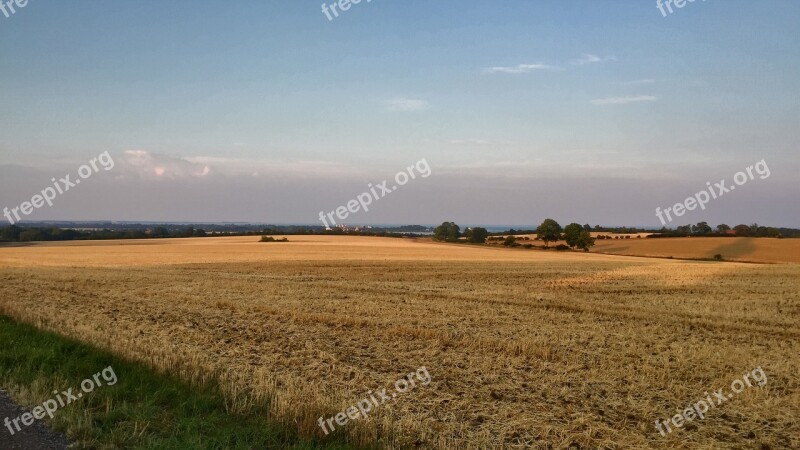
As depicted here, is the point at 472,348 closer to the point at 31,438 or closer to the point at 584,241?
Answer: the point at 31,438

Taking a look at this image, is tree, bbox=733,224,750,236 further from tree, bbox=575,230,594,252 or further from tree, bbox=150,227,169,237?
tree, bbox=150,227,169,237

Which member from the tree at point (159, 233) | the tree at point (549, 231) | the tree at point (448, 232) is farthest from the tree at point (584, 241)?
the tree at point (159, 233)

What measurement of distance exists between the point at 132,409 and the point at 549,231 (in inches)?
3428

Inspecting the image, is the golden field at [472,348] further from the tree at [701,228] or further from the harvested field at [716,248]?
the tree at [701,228]

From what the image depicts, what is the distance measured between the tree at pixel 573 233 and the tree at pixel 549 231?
67.4 inches

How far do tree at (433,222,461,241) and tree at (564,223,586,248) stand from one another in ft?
85.7

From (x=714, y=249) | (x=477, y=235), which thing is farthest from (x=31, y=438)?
(x=477, y=235)

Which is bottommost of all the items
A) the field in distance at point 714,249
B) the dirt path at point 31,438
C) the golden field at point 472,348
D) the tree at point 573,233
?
the golden field at point 472,348

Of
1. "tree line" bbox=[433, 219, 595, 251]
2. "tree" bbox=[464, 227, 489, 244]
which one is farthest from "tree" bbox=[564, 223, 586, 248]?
"tree" bbox=[464, 227, 489, 244]

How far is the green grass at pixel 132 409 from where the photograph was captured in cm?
705

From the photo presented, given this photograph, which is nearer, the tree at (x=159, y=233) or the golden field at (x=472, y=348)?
the golden field at (x=472, y=348)

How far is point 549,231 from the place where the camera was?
90.8 meters

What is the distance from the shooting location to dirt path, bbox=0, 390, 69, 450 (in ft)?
22.1

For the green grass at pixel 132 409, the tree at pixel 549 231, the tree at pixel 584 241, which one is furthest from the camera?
the tree at pixel 549 231
